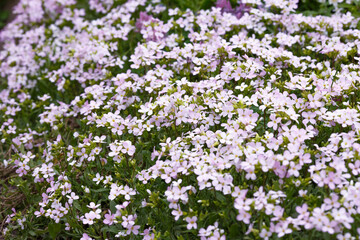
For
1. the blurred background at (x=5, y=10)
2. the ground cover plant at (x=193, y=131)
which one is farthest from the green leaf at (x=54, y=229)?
the blurred background at (x=5, y=10)

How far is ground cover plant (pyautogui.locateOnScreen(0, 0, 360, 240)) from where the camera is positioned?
2.85 metres

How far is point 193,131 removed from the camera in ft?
11.0

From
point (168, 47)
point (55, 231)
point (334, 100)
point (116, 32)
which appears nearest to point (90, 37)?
point (116, 32)

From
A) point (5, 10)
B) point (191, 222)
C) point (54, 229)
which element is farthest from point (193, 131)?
point (5, 10)

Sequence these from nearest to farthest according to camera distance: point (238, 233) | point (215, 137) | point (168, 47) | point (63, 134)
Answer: point (238, 233)
point (215, 137)
point (63, 134)
point (168, 47)

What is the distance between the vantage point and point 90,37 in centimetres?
539

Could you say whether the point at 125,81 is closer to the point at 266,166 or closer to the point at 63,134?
the point at 63,134

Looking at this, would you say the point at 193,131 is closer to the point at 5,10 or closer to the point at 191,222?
the point at 191,222

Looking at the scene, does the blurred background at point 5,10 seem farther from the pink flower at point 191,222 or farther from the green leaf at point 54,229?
the pink flower at point 191,222

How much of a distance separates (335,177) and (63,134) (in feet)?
9.72

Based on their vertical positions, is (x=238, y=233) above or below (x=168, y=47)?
below

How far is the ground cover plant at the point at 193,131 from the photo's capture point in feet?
9.34

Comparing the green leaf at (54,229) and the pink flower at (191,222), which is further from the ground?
the pink flower at (191,222)

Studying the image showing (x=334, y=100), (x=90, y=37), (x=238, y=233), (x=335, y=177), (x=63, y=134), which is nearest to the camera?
(x=335, y=177)
